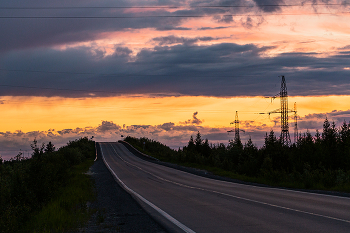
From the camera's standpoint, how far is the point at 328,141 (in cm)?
3584

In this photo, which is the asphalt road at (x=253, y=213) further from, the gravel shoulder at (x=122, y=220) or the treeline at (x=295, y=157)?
the treeline at (x=295, y=157)

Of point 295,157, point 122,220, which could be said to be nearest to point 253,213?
point 122,220

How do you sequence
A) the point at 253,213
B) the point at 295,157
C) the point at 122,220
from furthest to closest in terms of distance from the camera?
the point at 295,157 < the point at 253,213 < the point at 122,220

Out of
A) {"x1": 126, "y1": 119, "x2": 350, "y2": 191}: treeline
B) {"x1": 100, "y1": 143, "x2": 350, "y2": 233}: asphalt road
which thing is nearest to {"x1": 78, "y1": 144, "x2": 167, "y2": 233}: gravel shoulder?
{"x1": 100, "y1": 143, "x2": 350, "y2": 233}: asphalt road

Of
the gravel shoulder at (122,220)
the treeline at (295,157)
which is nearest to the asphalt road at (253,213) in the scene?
the gravel shoulder at (122,220)

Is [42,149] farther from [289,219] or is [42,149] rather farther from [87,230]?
[289,219]

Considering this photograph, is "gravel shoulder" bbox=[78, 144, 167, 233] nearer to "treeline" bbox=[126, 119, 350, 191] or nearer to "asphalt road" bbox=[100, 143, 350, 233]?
"asphalt road" bbox=[100, 143, 350, 233]

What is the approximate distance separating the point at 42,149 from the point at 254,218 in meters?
13.9

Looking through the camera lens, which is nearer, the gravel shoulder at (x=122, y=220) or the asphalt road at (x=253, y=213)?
the asphalt road at (x=253, y=213)

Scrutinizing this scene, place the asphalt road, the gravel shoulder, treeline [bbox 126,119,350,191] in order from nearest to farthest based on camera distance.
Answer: the asphalt road
the gravel shoulder
treeline [bbox 126,119,350,191]

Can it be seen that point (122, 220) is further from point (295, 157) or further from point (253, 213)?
point (295, 157)

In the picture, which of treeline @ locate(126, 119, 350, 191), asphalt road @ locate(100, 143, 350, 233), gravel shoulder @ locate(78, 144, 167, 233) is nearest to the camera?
asphalt road @ locate(100, 143, 350, 233)

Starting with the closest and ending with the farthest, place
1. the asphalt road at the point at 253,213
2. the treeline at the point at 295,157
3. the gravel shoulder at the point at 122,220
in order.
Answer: the asphalt road at the point at 253,213 → the gravel shoulder at the point at 122,220 → the treeline at the point at 295,157

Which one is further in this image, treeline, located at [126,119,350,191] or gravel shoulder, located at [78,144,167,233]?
treeline, located at [126,119,350,191]
